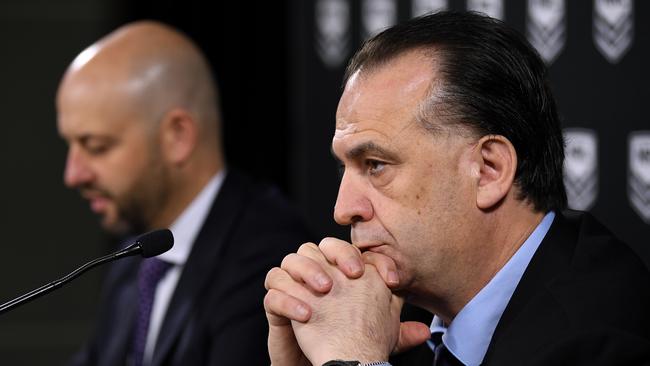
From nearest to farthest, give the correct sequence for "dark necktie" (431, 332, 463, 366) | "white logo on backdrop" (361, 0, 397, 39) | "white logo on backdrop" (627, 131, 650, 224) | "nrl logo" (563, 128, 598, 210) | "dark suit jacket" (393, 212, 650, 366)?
1. "dark suit jacket" (393, 212, 650, 366)
2. "dark necktie" (431, 332, 463, 366)
3. "white logo on backdrop" (627, 131, 650, 224)
4. "nrl logo" (563, 128, 598, 210)
5. "white logo on backdrop" (361, 0, 397, 39)

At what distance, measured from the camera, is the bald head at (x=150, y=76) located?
8.23ft

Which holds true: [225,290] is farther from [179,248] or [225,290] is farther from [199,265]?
[179,248]

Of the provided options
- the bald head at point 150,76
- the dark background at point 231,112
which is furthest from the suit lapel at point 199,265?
the dark background at point 231,112

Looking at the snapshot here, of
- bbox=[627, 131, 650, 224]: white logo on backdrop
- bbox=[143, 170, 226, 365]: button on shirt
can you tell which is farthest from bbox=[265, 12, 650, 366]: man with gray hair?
bbox=[143, 170, 226, 365]: button on shirt

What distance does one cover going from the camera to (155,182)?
2520mm

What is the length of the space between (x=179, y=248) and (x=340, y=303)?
109cm

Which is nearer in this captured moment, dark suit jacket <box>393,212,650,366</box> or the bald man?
dark suit jacket <box>393,212,650,366</box>

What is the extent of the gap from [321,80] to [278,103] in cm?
58

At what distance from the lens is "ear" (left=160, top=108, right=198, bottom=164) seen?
8.30 ft

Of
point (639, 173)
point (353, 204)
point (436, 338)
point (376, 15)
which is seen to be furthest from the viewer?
point (376, 15)

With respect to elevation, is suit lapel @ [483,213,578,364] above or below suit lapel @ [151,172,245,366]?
above

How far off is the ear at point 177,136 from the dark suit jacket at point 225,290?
153mm

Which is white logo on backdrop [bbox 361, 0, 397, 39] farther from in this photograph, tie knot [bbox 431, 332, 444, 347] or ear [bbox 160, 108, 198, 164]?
tie knot [bbox 431, 332, 444, 347]

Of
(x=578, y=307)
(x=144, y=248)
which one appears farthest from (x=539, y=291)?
(x=144, y=248)
